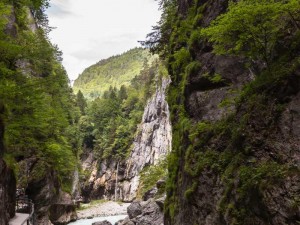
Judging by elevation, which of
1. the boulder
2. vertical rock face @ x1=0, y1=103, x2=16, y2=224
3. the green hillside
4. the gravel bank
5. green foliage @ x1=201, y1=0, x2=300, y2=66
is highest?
the green hillside

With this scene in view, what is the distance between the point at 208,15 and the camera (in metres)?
14.9

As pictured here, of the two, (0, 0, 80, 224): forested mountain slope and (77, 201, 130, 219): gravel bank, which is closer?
(0, 0, 80, 224): forested mountain slope

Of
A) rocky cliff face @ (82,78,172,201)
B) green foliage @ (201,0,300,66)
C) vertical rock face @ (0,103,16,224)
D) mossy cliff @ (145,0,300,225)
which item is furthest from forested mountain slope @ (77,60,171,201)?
green foliage @ (201,0,300,66)

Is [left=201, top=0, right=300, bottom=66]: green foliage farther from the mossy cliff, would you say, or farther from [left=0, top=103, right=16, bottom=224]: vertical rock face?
[left=0, top=103, right=16, bottom=224]: vertical rock face

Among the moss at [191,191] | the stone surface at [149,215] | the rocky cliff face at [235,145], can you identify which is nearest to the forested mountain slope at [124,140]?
the stone surface at [149,215]

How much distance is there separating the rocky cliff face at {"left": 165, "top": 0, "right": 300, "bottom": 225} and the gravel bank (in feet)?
104

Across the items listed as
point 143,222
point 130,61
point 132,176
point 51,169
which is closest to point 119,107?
point 132,176

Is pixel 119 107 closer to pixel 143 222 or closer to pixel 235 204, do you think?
pixel 143 222

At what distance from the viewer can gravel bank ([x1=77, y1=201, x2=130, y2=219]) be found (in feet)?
148

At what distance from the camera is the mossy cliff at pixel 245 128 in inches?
292

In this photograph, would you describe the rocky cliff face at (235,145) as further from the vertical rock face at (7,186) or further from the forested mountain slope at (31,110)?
the vertical rock face at (7,186)

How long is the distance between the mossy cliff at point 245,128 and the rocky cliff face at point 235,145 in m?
0.02

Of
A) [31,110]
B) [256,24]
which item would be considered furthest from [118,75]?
[256,24]

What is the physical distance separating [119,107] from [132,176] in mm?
23807
